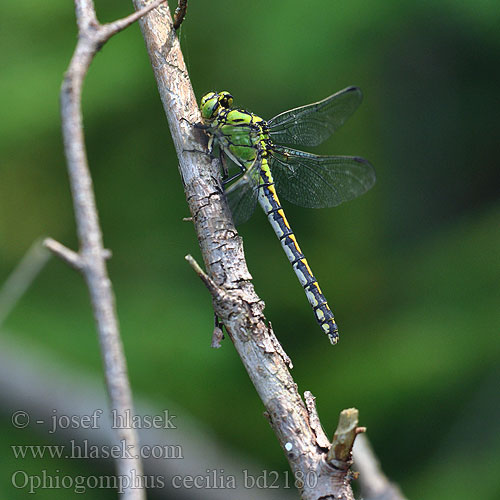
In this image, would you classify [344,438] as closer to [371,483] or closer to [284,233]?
[371,483]

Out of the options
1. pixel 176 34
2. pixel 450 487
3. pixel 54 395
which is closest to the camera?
pixel 176 34

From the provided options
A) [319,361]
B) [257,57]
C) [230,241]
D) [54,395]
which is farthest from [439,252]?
[54,395]

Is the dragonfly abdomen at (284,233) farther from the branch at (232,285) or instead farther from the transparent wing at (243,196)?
the branch at (232,285)

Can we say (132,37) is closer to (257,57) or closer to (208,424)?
(257,57)

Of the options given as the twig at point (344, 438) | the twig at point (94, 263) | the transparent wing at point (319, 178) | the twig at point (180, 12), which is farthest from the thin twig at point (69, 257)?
the transparent wing at point (319, 178)

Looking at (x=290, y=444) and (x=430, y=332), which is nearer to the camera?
(x=290, y=444)

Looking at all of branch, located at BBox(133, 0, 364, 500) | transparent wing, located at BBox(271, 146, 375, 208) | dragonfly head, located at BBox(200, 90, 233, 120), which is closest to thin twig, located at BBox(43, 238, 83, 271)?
branch, located at BBox(133, 0, 364, 500)
